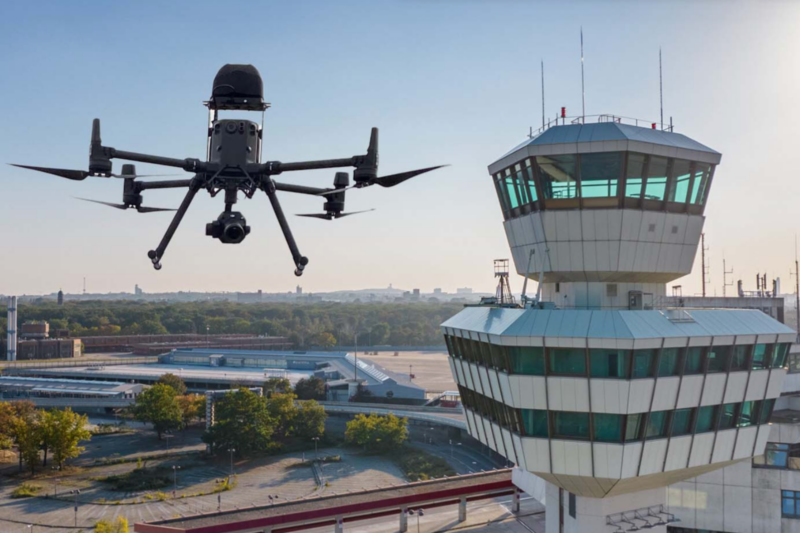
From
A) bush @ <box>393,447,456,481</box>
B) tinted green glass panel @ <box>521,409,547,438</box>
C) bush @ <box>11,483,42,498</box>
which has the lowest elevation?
bush @ <box>11,483,42,498</box>

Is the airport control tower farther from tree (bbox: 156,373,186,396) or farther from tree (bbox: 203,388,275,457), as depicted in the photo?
tree (bbox: 156,373,186,396)

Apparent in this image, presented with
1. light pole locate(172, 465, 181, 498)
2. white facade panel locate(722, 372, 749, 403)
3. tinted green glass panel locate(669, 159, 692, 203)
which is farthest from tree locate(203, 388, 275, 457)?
tinted green glass panel locate(669, 159, 692, 203)

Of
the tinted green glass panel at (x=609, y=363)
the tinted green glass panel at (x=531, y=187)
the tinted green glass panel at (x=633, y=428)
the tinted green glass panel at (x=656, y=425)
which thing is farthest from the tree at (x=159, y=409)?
the tinted green glass panel at (x=656, y=425)

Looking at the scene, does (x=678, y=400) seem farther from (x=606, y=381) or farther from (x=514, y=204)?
(x=514, y=204)

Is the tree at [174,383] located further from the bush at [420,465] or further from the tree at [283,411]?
the bush at [420,465]

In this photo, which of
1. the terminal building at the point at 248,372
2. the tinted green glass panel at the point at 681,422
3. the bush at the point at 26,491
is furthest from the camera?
the terminal building at the point at 248,372

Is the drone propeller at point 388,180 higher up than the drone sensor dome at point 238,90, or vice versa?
the drone sensor dome at point 238,90

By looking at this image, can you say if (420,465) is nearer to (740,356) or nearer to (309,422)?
(309,422)
